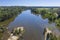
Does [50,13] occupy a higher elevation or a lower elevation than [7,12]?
lower

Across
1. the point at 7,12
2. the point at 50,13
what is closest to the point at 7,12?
the point at 7,12

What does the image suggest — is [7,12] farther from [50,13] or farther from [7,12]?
[50,13]

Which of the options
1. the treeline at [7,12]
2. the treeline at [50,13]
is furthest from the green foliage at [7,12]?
the treeline at [50,13]

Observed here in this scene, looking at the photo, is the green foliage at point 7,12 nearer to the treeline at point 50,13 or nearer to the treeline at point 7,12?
the treeline at point 7,12

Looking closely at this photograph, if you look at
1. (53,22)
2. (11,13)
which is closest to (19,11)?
(11,13)

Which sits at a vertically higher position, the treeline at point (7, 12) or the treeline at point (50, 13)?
the treeline at point (7, 12)

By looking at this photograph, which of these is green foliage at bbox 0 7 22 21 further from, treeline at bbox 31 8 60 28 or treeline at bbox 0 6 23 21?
treeline at bbox 31 8 60 28

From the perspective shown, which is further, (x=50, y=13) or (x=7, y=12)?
(x=50, y=13)

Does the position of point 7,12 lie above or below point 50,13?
above

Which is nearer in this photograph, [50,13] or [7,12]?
[7,12]

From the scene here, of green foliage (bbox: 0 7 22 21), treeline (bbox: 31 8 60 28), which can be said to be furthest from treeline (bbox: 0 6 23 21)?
treeline (bbox: 31 8 60 28)
